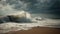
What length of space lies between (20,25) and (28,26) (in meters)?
0.15

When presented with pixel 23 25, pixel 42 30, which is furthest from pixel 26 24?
pixel 42 30

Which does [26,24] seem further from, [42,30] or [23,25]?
[42,30]

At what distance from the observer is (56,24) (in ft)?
10.8

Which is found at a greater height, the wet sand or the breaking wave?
the breaking wave

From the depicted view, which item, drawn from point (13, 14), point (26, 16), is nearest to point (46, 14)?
point (26, 16)

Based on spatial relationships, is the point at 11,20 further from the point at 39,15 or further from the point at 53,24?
the point at 53,24

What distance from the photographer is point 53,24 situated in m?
3.30

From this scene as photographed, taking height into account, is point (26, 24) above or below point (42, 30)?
above

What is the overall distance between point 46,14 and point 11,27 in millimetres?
700

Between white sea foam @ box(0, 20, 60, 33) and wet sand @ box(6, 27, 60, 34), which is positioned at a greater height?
white sea foam @ box(0, 20, 60, 33)

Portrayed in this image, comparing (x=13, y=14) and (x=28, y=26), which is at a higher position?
(x=13, y=14)

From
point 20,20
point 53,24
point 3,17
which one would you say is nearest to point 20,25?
point 20,20

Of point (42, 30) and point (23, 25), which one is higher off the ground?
point (23, 25)

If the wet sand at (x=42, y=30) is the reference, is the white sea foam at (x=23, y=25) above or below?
above
